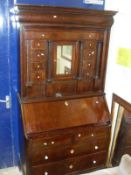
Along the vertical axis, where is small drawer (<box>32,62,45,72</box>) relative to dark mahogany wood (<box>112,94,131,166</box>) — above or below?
above

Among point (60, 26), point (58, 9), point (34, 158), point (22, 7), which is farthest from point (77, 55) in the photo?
point (34, 158)

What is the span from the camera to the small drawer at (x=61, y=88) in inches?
96.7

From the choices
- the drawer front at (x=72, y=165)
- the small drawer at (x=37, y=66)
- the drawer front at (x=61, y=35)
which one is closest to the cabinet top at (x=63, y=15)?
the drawer front at (x=61, y=35)

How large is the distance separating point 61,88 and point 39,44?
1.80ft

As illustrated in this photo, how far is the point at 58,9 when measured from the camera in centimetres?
215

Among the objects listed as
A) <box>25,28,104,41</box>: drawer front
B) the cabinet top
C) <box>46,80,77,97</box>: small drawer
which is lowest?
<box>46,80,77,97</box>: small drawer

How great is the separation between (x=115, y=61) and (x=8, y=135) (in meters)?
1.56

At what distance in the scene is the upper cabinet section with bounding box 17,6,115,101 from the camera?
7.18 feet

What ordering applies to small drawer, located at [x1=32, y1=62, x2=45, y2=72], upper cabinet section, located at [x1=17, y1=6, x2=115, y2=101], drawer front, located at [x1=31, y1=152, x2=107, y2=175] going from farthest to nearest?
drawer front, located at [x1=31, y1=152, x2=107, y2=175] < small drawer, located at [x1=32, y1=62, x2=45, y2=72] < upper cabinet section, located at [x1=17, y1=6, x2=115, y2=101]

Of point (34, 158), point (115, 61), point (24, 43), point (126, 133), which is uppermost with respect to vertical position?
point (24, 43)

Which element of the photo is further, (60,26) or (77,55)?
(77,55)

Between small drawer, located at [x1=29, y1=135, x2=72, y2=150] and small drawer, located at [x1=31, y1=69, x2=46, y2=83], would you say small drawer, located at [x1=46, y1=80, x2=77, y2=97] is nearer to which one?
small drawer, located at [x1=31, y1=69, x2=46, y2=83]

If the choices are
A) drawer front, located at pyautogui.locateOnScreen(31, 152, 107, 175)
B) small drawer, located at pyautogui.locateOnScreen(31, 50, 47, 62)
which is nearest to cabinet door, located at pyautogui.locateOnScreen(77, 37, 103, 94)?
small drawer, located at pyautogui.locateOnScreen(31, 50, 47, 62)

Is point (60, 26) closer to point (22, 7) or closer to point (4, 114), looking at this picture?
point (22, 7)
